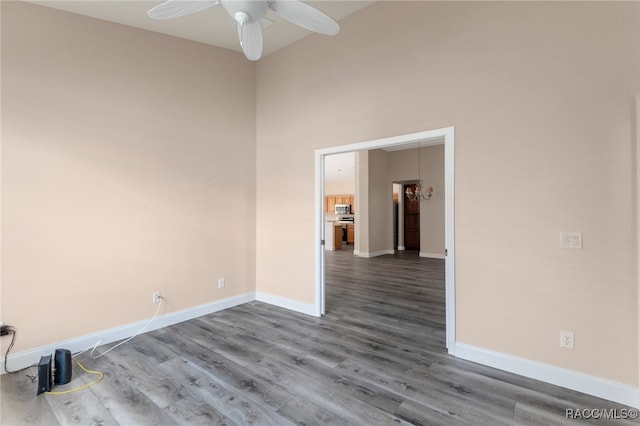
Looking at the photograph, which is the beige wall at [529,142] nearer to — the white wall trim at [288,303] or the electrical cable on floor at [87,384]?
the white wall trim at [288,303]

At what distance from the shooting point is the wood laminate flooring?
1.96m

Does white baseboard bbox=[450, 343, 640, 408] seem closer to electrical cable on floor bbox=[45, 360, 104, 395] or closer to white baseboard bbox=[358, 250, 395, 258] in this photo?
electrical cable on floor bbox=[45, 360, 104, 395]

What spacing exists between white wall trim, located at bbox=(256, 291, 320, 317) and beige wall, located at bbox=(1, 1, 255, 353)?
32 cm

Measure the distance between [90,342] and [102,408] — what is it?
3.91 ft

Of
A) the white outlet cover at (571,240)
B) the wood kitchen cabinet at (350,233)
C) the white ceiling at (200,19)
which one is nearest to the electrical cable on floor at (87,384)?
the white ceiling at (200,19)

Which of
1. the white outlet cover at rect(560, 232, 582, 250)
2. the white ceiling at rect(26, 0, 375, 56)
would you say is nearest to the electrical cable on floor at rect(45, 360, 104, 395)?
the white ceiling at rect(26, 0, 375, 56)

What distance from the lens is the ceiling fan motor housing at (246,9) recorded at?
5.66 feet

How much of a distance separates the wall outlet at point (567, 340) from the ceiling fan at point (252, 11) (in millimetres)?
2798

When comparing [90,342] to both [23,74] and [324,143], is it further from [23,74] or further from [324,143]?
[324,143]

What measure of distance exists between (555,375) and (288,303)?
113 inches

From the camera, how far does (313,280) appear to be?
381 cm

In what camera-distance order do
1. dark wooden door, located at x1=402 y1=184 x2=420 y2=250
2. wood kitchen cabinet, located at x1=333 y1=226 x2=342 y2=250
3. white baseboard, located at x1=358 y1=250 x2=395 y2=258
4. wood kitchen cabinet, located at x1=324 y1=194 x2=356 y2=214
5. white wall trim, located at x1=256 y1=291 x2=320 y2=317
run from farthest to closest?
wood kitchen cabinet, located at x1=324 y1=194 x2=356 y2=214, wood kitchen cabinet, located at x1=333 y1=226 x2=342 y2=250, dark wooden door, located at x1=402 y1=184 x2=420 y2=250, white baseboard, located at x1=358 y1=250 x2=395 y2=258, white wall trim, located at x1=256 y1=291 x2=320 y2=317

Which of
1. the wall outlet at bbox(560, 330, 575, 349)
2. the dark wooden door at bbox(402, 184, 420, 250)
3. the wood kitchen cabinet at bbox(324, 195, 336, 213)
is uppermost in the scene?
the wood kitchen cabinet at bbox(324, 195, 336, 213)

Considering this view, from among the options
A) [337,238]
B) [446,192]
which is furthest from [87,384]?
[337,238]
